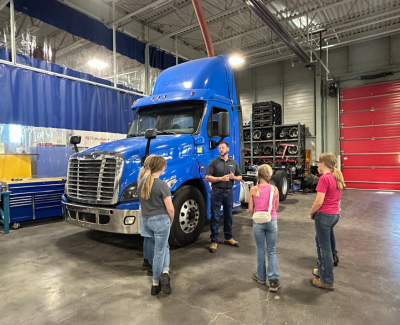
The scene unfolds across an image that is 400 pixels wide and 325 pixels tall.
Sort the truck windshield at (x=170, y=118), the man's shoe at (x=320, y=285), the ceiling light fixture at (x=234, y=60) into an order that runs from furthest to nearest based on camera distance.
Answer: the ceiling light fixture at (x=234, y=60) < the truck windshield at (x=170, y=118) < the man's shoe at (x=320, y=285)

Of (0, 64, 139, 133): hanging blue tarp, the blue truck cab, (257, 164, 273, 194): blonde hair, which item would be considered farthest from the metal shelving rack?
Result: (257, 164, 273, 194): blonde hair

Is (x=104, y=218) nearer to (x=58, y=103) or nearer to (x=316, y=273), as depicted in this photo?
(x=316, y=273)

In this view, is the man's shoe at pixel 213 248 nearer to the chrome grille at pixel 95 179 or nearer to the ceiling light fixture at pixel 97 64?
the chrome grille at pixel 95 179

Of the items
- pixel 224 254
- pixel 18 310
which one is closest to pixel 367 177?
pixel 224 254

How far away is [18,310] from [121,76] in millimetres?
9531

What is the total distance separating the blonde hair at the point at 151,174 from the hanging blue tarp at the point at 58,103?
6573 millimetres

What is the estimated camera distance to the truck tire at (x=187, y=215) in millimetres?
4348

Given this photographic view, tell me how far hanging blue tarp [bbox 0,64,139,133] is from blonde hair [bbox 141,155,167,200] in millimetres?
6573

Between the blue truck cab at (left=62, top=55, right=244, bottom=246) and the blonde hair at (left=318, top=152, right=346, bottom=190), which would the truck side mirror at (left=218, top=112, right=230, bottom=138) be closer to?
the blue truck cab at (left=62, top=55, right=244, bottom=246)

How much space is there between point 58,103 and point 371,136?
45.7ft

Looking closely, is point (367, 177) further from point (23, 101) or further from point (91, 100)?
point (23, 101)

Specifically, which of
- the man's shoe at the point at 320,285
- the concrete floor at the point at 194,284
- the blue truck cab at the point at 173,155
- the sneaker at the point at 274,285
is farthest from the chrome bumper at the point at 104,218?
the man's shoe at the point at 320,285

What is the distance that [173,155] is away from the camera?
4.35 metres

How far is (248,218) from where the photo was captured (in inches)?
277
